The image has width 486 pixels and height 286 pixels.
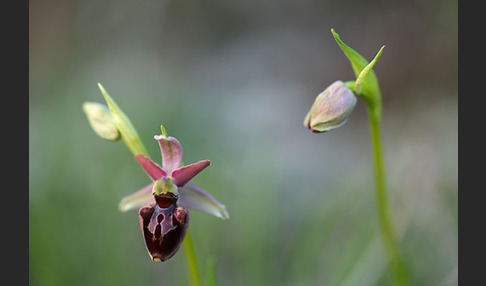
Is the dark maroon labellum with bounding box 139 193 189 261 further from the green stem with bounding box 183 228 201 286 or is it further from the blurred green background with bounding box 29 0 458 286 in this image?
the blurred green background with bounding box 29 0 458 286

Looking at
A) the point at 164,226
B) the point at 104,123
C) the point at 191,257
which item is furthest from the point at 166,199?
the point at 104,123

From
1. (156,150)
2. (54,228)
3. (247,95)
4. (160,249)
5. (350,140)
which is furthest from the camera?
(247,95)

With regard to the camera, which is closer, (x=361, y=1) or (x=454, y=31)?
(x=454, y=31)

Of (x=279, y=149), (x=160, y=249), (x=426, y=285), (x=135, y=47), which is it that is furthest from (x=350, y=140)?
(x=160, y=249)

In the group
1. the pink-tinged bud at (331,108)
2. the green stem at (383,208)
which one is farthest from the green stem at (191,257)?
the green stem at (383,208)

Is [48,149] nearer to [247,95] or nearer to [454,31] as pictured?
[247,95]

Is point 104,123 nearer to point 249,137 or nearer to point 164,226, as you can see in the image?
point 164,226

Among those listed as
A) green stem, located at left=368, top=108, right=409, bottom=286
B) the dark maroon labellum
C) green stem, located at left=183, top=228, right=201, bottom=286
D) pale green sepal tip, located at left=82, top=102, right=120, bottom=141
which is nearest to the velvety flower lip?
the dark maroon labellum
